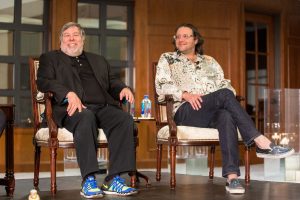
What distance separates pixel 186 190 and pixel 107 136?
664 mm

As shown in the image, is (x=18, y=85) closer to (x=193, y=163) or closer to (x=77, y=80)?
(x=193, y=163)

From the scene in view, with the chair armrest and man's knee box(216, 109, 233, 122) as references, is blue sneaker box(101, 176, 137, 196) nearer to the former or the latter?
the chair armrest

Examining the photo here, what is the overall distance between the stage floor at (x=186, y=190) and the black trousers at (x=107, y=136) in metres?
0.20

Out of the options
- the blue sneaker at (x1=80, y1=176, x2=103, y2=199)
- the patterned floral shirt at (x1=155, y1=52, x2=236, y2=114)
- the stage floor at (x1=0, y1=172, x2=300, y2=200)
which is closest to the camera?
the blue sneaker at (x1=80, y1=176, x2=103, y2=199)

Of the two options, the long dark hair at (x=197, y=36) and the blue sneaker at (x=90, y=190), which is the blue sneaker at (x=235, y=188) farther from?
the long dark hair at (x=197, y=36)

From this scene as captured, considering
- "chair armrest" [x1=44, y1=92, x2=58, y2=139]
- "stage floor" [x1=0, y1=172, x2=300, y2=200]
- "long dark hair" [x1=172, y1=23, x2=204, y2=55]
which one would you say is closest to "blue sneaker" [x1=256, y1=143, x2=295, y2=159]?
"stage floor" [x1=0, y1=172, x2=300, y2=200]

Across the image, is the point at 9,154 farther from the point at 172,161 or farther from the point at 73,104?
the point at 172,161

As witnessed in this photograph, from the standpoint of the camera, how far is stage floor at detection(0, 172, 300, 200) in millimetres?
3260

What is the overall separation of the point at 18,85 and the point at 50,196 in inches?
119

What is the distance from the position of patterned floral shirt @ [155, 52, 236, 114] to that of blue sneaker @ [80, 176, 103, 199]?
3.03 feet

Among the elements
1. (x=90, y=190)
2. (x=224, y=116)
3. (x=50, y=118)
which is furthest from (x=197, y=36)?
(x=90, y=190)

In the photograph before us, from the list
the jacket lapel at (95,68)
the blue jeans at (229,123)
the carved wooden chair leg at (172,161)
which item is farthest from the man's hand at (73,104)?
the blue jeans at (229,123)

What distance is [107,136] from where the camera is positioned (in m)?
3.40

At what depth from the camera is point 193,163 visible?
5496mm
